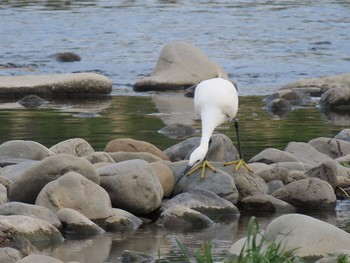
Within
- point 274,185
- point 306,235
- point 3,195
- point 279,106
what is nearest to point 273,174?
point 274,185

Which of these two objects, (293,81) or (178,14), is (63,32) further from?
(293,81)

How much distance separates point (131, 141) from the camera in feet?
36.3

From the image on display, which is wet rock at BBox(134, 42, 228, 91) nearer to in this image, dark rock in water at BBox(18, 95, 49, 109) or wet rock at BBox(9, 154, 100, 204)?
dark rock in water at BBox(18, 95, 49, 109)

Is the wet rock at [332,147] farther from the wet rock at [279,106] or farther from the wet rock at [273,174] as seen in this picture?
the wet rock at [279,106]

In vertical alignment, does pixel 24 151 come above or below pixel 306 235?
below

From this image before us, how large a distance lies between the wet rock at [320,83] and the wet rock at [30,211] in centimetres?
958

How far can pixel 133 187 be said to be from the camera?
29.7ft

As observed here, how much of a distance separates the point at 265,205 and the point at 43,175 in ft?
5.98

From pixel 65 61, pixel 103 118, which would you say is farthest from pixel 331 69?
pixel 103 118

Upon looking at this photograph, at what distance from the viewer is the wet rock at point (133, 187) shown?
904cm

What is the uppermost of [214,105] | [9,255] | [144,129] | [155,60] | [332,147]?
[9,255]

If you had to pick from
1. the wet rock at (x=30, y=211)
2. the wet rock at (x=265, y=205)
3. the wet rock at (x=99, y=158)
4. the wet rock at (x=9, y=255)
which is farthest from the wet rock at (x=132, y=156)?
the wet rock at (x=9, y=255)

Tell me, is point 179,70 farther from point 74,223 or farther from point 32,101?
point 74,223

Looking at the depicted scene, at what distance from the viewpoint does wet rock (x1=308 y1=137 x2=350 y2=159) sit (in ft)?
38.1
